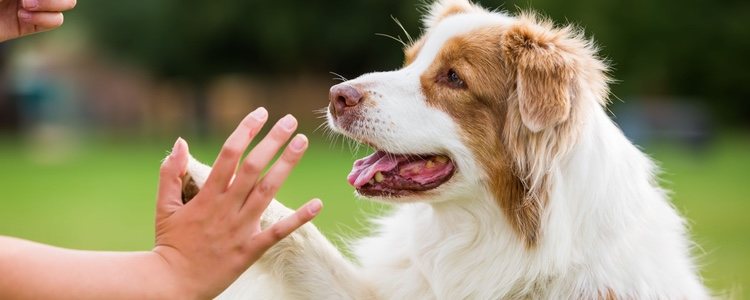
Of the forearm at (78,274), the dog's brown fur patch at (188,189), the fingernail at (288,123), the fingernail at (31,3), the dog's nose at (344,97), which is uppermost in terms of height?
the dog's nose at (344,97)

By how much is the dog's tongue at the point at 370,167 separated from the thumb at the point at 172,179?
1.11 metres

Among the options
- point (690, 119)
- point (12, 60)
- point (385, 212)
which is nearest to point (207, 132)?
point (12, 60)

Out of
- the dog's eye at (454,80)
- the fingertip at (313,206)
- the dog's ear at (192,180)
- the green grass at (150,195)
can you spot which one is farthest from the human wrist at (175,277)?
the green grass at (150,195)

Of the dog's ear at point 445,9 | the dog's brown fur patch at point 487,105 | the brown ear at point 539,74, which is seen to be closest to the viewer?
the brown ear at point 539,74

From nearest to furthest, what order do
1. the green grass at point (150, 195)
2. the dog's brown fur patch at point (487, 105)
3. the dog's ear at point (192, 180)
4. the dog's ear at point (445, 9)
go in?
the dog's ear at point (192, 180) < the dog's brown fur patch at point (487, 105) < the dog's ear at point (445, 9) < the green grass at point (150, 195)

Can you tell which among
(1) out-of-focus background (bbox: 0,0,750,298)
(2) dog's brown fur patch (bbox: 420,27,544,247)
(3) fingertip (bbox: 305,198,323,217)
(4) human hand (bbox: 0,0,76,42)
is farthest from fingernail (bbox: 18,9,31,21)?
(1) out-of-focus background (bbox: 0,0,750,298)

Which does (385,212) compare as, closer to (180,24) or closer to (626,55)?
(626,55)

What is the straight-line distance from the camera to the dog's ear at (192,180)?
360cm

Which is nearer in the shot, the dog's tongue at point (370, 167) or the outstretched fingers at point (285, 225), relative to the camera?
the outstretched fingers at point (285, 225)

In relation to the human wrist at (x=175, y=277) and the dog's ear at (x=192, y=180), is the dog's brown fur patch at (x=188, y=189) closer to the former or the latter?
the dog's ear at (x=192, y=180)

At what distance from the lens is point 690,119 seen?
23.9m

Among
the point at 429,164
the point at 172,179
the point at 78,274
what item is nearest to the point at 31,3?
the point at 172,179

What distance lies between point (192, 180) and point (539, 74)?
1258mm

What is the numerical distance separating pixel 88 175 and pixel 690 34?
1598cm
